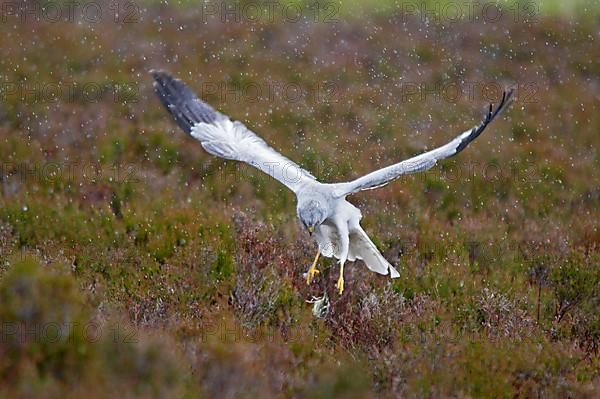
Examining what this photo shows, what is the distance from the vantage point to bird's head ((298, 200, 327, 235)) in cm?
638

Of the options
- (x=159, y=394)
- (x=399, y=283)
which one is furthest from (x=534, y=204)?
(x=159, y=394)

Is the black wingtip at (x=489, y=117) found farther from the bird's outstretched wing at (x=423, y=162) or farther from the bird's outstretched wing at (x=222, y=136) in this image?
the bird's outstretched wing at (x=222, y=136)

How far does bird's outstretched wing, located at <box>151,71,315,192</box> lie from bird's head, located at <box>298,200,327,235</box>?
51 centimetres

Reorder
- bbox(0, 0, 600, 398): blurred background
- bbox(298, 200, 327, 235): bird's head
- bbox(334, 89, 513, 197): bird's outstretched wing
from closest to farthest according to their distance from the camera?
bbox(0, 0, 600, 398): blurred background < bbox(298, 200, 327, 235): bird's head < bbox(334, 89, 513, 197): bird's outstretched wing

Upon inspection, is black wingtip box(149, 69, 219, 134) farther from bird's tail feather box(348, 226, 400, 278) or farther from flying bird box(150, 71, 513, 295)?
bird's tail feather box(348, 226, 400, 278)

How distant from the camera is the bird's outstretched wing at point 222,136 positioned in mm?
7230

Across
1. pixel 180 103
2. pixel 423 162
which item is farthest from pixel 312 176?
pixel 180 103

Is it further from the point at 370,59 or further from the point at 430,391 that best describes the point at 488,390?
the point at 370,59

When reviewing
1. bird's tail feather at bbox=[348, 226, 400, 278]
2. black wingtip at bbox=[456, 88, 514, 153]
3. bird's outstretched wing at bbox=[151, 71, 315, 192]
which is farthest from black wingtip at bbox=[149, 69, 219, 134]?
black wingtip at bbox=[456, 88, 514, 153]

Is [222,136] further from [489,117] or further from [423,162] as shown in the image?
[489,117]

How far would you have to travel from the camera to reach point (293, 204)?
9.07m

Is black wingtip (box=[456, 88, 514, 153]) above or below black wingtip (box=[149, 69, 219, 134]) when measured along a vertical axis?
below

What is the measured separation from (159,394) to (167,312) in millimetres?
2218

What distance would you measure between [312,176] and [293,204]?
1.70 m
